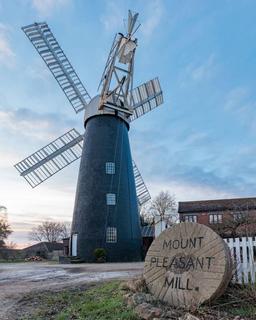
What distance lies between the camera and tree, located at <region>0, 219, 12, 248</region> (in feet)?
181

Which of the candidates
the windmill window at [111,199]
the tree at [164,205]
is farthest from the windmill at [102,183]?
the tree at [164,205]

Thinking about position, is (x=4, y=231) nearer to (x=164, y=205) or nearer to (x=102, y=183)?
(x=164, y=205)

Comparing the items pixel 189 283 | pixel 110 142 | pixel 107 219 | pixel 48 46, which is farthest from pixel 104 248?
pixel 189 283

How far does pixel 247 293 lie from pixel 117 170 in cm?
1896

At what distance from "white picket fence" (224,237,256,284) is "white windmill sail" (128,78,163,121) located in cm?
2064

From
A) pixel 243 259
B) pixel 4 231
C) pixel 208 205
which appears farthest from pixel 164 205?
pixel 243 259

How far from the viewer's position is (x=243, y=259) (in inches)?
271

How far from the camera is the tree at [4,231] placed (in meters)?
55.0

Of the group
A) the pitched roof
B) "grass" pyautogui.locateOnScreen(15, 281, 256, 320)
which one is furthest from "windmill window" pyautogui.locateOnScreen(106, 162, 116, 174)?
the pitched roof

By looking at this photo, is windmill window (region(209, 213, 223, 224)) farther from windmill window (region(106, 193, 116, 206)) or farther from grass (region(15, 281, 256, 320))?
grass (region(15, 281, 256, 320))

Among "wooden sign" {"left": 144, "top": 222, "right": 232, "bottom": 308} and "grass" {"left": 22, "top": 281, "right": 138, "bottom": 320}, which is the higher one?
"wooden sign" {"left": 144, "top": 222, "right": 232, "bottom": 308}

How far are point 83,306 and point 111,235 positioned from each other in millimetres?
16910

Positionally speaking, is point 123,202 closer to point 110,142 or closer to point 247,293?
point 110,142

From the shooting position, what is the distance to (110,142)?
24.4 metres
